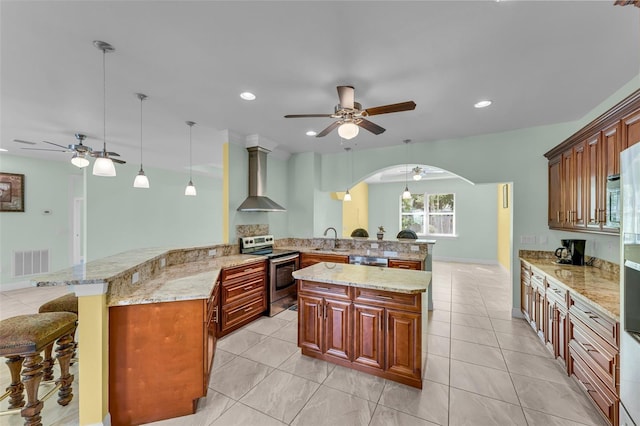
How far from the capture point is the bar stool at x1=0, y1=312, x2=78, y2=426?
1606 mm

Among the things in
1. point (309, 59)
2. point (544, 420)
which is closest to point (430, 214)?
point (544, 420)

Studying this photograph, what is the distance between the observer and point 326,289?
8.32ft

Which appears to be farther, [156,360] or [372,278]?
[372,278]

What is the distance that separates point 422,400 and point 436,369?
535 mm

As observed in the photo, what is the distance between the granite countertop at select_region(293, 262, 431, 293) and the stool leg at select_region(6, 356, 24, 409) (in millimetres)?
2047

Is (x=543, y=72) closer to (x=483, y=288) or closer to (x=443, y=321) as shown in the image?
(x=443, y=321)

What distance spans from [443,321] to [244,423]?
298 cm

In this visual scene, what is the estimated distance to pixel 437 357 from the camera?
8.95 ft

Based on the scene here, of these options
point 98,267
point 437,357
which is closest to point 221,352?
point 98,267

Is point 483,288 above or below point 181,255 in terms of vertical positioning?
below

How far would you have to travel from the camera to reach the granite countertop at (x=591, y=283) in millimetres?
1791

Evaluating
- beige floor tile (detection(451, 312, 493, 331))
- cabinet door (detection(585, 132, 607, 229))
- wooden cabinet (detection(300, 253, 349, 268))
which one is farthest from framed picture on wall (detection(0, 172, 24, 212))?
cabinet door (detection(585, 132, 607, 229))

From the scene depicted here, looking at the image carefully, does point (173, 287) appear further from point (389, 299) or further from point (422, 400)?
point (422, 400)

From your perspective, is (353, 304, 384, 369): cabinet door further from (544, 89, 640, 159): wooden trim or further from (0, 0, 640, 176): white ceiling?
(544, 89, 640, 159): wooden trim
